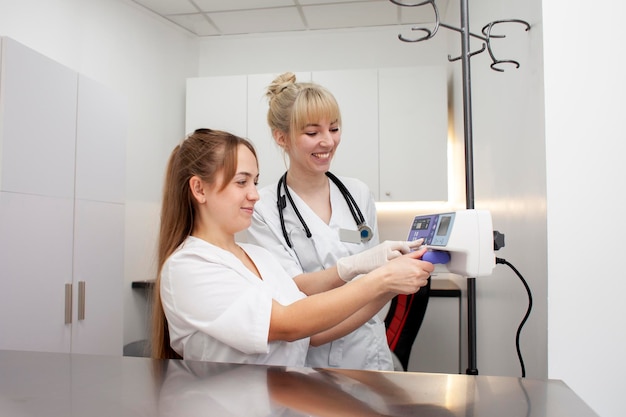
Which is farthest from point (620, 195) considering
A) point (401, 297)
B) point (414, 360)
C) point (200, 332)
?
point (414, 360)

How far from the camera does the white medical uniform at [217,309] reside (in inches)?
40.4

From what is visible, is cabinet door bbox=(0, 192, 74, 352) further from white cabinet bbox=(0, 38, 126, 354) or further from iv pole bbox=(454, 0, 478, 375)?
iv pole bbox=(454, 0, 478, 375)

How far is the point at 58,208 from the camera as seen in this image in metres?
2.18

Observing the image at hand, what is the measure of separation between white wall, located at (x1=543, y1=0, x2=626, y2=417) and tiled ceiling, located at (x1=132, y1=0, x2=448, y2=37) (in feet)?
7.48

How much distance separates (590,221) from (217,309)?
81cm

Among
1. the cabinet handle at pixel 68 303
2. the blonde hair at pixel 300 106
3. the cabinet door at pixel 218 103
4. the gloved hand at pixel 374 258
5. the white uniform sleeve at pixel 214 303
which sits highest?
the cabinet door at pixel 218 103

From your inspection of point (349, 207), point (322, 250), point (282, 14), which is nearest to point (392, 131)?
point (282, 14)

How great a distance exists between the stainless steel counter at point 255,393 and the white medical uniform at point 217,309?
0.70ft

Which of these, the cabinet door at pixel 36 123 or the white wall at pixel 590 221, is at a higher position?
the cabinet door at pixel 36 123

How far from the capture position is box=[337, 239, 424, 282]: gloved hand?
116 cm

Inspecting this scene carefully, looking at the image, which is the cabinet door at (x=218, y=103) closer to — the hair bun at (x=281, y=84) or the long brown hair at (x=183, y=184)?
the hair bun at (x=281, y=84)

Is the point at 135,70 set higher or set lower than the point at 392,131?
higher

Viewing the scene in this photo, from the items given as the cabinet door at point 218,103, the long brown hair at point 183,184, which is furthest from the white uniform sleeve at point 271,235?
the cabinet door at point 218,103

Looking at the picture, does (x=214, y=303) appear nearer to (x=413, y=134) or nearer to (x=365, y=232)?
(x=365, y=232)
